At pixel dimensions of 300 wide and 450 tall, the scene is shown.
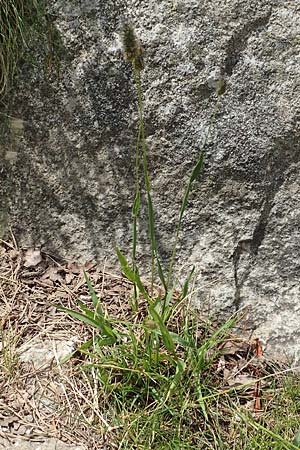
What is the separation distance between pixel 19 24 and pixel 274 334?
1363 mm

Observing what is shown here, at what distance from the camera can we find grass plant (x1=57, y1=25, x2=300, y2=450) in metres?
1.98

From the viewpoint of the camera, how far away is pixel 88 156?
2.31 metres

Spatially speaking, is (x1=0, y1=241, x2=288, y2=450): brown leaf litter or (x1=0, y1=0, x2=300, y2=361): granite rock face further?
(x1=0, y1=0, x2=300, y2=361): granite rock face

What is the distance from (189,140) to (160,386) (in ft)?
2.69

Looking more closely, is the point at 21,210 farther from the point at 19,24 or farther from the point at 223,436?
the point at 223,436

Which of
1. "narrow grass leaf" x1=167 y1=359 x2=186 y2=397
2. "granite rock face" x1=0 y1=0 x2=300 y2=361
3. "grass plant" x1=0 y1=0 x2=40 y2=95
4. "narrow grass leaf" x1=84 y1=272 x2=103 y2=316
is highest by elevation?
"grass plant" x1=0 y1=0 x2=40 y2=95

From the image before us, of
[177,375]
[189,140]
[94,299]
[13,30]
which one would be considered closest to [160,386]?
[177,375]

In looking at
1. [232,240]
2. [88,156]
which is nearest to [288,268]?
[232,240]

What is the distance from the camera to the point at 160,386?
2064mm

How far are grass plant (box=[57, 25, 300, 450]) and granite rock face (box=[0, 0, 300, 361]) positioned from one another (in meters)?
0.15

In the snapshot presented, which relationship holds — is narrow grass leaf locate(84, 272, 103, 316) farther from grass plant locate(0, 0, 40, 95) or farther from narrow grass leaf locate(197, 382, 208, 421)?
grass plant locate(0, 0, 40, 95)

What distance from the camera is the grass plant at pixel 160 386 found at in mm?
1980

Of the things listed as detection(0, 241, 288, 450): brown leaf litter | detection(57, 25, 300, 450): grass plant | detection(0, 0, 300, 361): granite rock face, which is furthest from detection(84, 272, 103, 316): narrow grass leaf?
detection(0, 0, 300, 361): granite rock face

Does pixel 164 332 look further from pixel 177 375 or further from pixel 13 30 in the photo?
pixel 13 30
